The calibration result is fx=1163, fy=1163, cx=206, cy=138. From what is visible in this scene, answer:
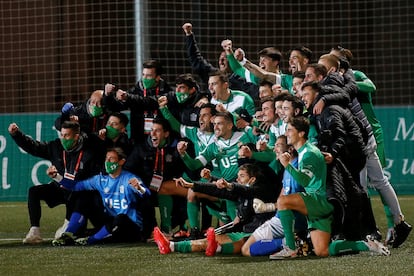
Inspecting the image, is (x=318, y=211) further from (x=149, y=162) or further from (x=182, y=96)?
(x=182, y=96)

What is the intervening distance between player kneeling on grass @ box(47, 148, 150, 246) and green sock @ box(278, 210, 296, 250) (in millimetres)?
1817

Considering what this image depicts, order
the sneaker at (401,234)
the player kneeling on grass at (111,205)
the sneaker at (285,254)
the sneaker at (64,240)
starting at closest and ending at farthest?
the sneaker at (285,254)
the sneaker at (401,234)
the sneaker at (64,240)
the player kneeling on grass at (111,205)

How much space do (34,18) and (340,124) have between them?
9707 millimetres

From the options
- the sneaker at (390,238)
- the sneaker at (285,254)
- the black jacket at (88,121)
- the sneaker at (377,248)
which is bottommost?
the sneaker at (390,238)

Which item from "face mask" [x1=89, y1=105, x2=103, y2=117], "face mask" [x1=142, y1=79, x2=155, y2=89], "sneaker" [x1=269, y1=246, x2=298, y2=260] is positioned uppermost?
"face mask" [x1=142, y1=79, x2=155, y2=89]

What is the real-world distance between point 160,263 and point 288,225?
0.98 meters

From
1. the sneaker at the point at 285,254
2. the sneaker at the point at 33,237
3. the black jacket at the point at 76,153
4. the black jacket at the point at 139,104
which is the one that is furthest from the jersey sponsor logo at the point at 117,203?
the sneaker at the point at 285,254

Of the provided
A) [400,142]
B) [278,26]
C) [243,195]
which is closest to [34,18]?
[278,26]

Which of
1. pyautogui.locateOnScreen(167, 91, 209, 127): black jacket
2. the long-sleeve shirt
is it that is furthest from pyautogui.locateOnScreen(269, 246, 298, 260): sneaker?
pyautogui.locateOnScreen(167, 91, 209, 127): black jacket

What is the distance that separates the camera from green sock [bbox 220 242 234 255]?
29.6ft

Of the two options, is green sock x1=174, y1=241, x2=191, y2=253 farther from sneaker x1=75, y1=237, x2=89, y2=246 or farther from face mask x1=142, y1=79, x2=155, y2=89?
face mask x1=142, y1=79, x2=155, y2=89

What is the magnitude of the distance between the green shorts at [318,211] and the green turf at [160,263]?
0.92 ft

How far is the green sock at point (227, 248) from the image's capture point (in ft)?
29.6

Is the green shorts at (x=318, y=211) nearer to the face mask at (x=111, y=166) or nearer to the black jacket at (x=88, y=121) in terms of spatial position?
the face mask at (x=111, y=166)
